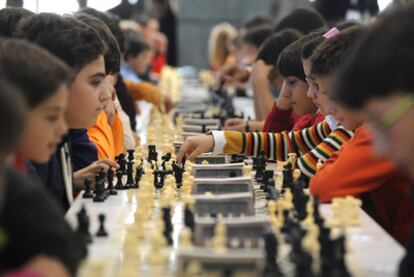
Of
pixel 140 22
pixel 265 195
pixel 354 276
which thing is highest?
pixel 140 22

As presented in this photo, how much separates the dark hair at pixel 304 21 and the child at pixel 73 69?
139 inches

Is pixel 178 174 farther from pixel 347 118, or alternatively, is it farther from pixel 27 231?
pixel 27 231

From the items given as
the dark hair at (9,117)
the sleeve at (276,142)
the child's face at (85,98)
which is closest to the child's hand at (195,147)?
the sleeve at (276,142)

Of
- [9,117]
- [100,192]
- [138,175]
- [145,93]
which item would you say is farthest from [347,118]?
[145,93]

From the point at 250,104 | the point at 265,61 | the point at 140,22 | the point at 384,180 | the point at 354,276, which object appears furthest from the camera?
the point at 140,22

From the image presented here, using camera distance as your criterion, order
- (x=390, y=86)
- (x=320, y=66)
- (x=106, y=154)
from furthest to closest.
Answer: (x=106, y=154)
(x=320, y=66)
(x=390, y=86)

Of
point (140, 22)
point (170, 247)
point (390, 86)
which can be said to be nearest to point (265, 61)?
point (170, 247)

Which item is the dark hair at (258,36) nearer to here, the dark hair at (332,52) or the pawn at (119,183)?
the dark hair at (332,52)

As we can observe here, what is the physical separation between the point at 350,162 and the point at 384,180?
14 centimetres

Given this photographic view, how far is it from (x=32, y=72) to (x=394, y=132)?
98 centimetres

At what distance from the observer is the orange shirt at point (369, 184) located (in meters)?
3.47

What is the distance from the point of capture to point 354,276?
247cm

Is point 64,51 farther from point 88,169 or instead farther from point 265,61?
point 265,61

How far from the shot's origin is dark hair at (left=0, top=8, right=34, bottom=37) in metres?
4.32
